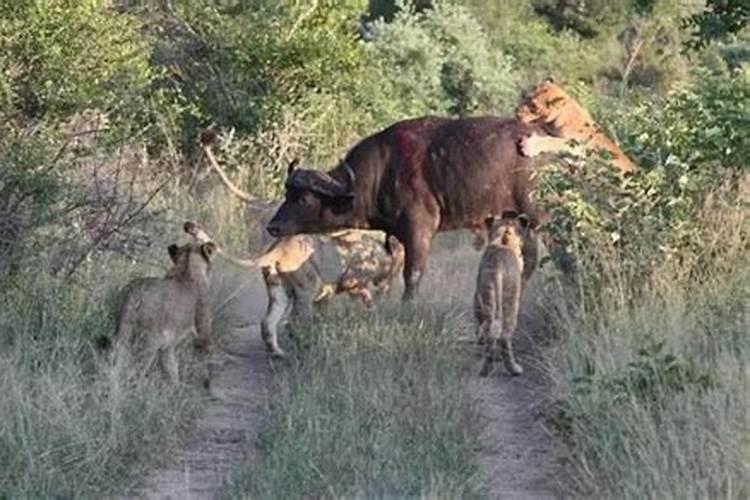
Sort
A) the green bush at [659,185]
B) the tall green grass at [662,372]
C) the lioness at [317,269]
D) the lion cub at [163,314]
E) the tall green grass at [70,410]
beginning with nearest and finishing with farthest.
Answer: the tall green grass at [662,372] < the tall green grass at [70,410] < the lion cub at [163,314] < the green bush at [659,185] < the lioness at [317,269]

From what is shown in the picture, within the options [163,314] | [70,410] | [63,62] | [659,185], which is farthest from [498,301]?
[63,62]

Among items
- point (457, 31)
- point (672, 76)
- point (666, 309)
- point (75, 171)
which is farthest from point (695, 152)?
point (672, 76)

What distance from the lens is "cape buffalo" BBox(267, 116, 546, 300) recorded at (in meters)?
12.8

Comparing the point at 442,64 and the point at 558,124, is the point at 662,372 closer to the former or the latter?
the point at 558,124

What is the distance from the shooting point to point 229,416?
9.80m

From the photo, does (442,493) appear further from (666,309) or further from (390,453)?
(666,309)

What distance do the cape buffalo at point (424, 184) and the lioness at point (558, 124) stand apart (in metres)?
0.21

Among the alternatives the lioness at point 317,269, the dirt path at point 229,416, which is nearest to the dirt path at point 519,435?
the dirt path at point 229,416

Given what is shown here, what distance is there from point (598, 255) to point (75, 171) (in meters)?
3.59

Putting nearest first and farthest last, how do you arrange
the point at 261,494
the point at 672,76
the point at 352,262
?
the point at 261,494, the point at 352,262, the point at 672,76

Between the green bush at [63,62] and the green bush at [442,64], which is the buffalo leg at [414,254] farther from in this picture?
the green bush at [442,64]

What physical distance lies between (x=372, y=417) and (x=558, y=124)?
4.97 m

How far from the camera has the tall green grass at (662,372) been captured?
7.35 meters

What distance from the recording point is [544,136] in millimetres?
12828
